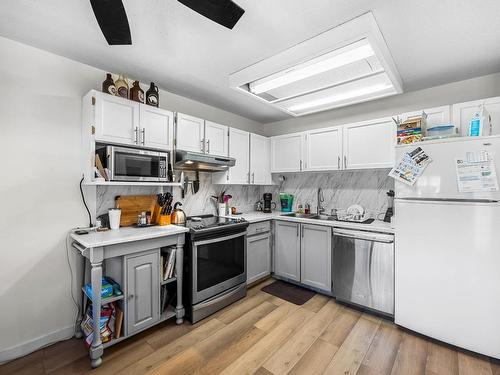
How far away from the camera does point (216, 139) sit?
3.07 m

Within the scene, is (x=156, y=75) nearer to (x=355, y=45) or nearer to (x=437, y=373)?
(x=355, y=45)

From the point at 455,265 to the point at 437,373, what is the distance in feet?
2.72

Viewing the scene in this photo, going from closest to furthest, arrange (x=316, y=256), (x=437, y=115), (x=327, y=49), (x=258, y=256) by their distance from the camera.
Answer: (x=327, y=49)
(x=437, y=115)
(x=316, y=256)
(x=258, y=256)

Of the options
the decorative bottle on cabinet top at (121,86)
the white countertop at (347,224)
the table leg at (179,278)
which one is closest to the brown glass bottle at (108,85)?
the decorative bottle on cabinet top at (121,86)

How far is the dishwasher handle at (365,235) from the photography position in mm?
2383

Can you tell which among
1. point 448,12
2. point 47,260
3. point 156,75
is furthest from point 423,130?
point 47,260

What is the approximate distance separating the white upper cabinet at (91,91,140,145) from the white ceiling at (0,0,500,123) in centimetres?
40

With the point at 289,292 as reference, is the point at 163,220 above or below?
above

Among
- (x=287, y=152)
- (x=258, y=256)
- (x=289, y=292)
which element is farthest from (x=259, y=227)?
(x=287, y=152)

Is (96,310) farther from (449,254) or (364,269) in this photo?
(449,254)

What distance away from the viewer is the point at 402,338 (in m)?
2.13

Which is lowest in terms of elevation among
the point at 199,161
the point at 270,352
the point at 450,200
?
the point at 270,352

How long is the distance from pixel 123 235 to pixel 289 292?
2.11 meters

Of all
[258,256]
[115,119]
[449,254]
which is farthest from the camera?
[258,256]
